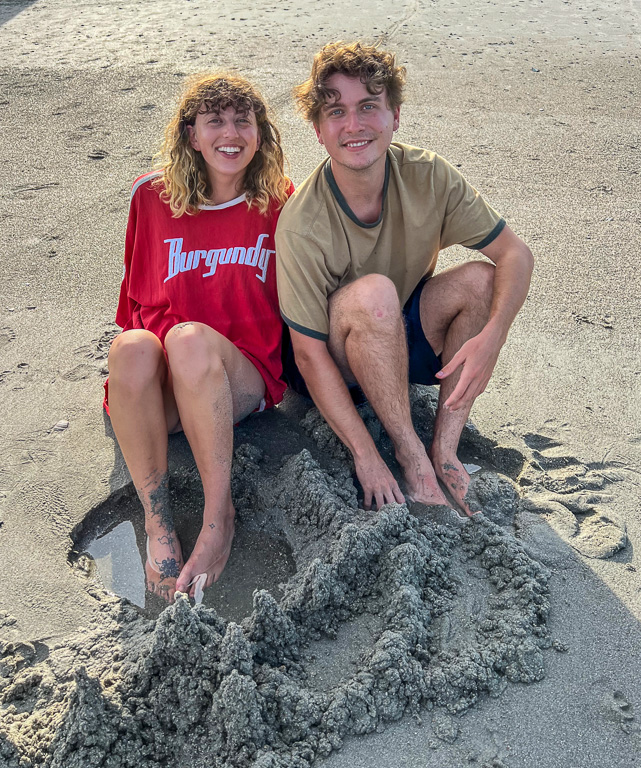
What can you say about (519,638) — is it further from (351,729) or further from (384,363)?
(384,363)

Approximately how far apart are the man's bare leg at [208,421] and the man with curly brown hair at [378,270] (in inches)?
11.7

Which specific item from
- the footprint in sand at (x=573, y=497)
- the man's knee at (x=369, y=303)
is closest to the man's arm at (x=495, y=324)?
the man's knee at (x=369, y=303)

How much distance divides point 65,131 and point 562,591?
441 centimetres

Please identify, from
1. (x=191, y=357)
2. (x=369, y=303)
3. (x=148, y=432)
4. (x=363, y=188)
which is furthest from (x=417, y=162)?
(x=148, y=432)

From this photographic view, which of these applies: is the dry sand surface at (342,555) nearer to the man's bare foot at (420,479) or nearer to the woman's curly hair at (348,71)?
the man's bare foot at (420,479)

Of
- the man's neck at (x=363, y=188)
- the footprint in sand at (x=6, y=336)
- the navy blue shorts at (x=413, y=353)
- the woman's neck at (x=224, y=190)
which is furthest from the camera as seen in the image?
the footprint in sand at (x=6, y=336)

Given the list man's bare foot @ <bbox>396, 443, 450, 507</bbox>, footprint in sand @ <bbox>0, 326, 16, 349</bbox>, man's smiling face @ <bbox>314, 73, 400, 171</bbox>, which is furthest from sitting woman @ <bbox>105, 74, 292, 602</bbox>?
footprint in sand @ <bbox>0, 326, 16, 349</bbox>

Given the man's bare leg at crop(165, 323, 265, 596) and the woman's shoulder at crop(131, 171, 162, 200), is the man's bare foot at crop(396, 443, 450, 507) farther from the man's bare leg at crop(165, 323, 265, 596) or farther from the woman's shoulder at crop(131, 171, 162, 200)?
the woman's shoulder at crop(131, 171, 162, 200)

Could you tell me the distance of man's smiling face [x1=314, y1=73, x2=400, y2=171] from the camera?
2268 millimetres

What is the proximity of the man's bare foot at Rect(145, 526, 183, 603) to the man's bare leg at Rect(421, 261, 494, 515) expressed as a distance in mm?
888

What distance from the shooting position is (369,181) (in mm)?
2318

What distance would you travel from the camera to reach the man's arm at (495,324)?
229 centimetres

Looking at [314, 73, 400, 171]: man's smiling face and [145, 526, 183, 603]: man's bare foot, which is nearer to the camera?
[145, 526, 183, 603]: man's bare foot

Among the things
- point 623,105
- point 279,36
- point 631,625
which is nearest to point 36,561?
point 631,625
